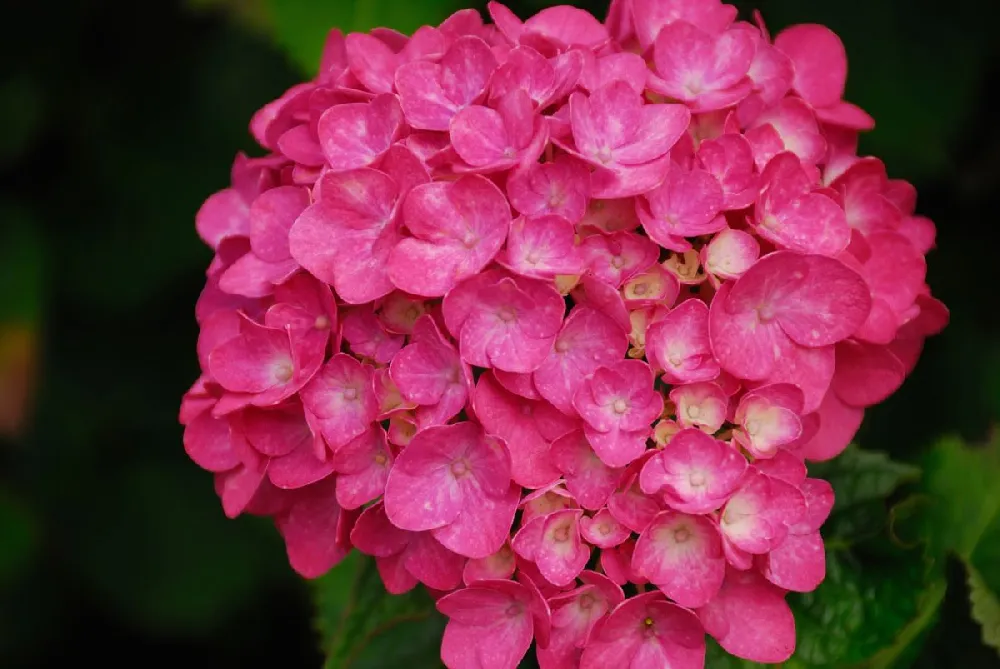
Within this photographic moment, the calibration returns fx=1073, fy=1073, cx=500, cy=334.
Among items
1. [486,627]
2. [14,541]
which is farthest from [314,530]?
[14,541]

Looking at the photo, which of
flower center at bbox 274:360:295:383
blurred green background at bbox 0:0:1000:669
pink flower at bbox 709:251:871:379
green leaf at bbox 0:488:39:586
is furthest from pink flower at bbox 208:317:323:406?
green leaf at bbox 0:488:39:586

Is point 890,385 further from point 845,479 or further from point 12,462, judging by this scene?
point 12,462

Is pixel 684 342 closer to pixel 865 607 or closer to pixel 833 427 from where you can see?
pixel 833 427

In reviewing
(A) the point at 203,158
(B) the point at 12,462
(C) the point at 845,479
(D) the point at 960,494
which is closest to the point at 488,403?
(C) the point at 845,479

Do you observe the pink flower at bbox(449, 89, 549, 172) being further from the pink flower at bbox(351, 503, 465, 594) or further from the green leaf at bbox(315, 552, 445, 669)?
the green leaf at bbox(315, 552, 445, 669)

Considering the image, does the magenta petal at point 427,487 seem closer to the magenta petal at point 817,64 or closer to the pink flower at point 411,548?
the pink flower at point 411,548
